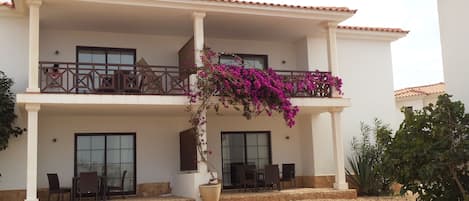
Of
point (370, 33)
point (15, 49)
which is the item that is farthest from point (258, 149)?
point (15, 49)

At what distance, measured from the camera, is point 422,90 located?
3412 centimetres

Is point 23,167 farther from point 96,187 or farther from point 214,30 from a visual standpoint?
point 214,30

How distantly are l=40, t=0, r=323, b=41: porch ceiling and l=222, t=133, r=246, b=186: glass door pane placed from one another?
3299mm

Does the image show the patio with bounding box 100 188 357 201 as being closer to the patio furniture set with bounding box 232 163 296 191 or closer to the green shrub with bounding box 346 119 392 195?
the patio furniture set with bounding box 232 163 296 191

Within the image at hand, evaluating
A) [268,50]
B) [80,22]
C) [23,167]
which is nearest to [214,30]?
[268,50]

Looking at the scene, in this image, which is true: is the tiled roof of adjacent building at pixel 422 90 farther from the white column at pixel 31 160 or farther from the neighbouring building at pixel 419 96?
the white column at pixel 31 160

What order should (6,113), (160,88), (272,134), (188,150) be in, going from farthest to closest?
A: (272,134) < (188,150) < (6,113) < (160,88)

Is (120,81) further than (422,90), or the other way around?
(422,90)

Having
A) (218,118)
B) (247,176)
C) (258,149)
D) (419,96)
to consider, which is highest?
(419,96)

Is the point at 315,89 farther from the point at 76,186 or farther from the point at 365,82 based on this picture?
the point at 76,186

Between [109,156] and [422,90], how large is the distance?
2389 cm

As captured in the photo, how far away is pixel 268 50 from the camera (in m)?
18.1

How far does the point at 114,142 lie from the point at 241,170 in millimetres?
3964

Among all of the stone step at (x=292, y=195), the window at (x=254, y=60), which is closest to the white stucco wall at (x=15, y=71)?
the stone step at (x=292, y=195)
